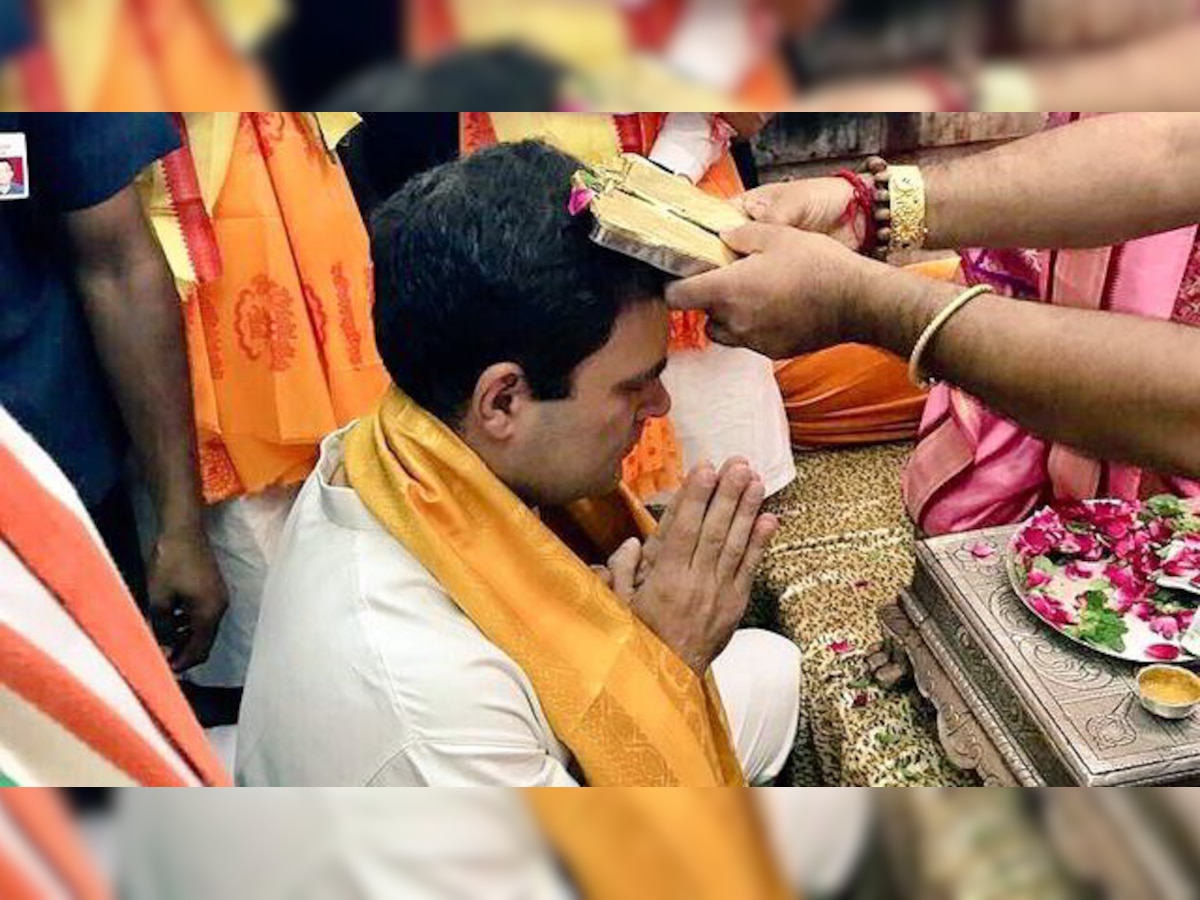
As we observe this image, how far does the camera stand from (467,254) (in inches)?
42.3

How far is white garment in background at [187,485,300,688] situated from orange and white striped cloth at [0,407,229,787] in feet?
0.60

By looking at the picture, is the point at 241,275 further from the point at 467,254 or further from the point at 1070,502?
the point at 1070,502

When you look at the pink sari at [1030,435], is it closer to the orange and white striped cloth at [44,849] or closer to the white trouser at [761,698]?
the white trouser at [761,698]

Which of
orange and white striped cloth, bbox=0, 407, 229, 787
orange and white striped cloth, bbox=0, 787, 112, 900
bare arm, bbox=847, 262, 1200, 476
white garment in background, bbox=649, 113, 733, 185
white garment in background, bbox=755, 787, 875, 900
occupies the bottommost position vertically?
white garment in background, bbox=755, 787, 875, 900

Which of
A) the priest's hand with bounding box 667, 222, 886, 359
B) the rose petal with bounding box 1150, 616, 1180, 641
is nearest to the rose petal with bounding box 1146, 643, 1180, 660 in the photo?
the rose petal with bounding box 1150, 616, 1180, 641

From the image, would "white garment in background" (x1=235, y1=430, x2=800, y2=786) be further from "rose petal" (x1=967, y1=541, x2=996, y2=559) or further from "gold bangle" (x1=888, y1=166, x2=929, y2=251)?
"gold bangle" (x1=888, y1=166, x2=929, y2=251)

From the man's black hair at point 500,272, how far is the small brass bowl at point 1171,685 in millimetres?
647

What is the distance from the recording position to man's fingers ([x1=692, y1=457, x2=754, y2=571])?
3.87 feet

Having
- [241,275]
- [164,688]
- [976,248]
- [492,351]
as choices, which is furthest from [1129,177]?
[164,688]

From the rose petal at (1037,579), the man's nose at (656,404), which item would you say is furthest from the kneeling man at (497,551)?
the rose petal at (1037,579)

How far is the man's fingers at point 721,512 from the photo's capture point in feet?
3.87

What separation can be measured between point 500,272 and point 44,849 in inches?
23.4

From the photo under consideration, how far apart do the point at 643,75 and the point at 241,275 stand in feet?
1.39

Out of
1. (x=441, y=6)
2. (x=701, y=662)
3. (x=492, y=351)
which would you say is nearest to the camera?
(x=441, y=6)
